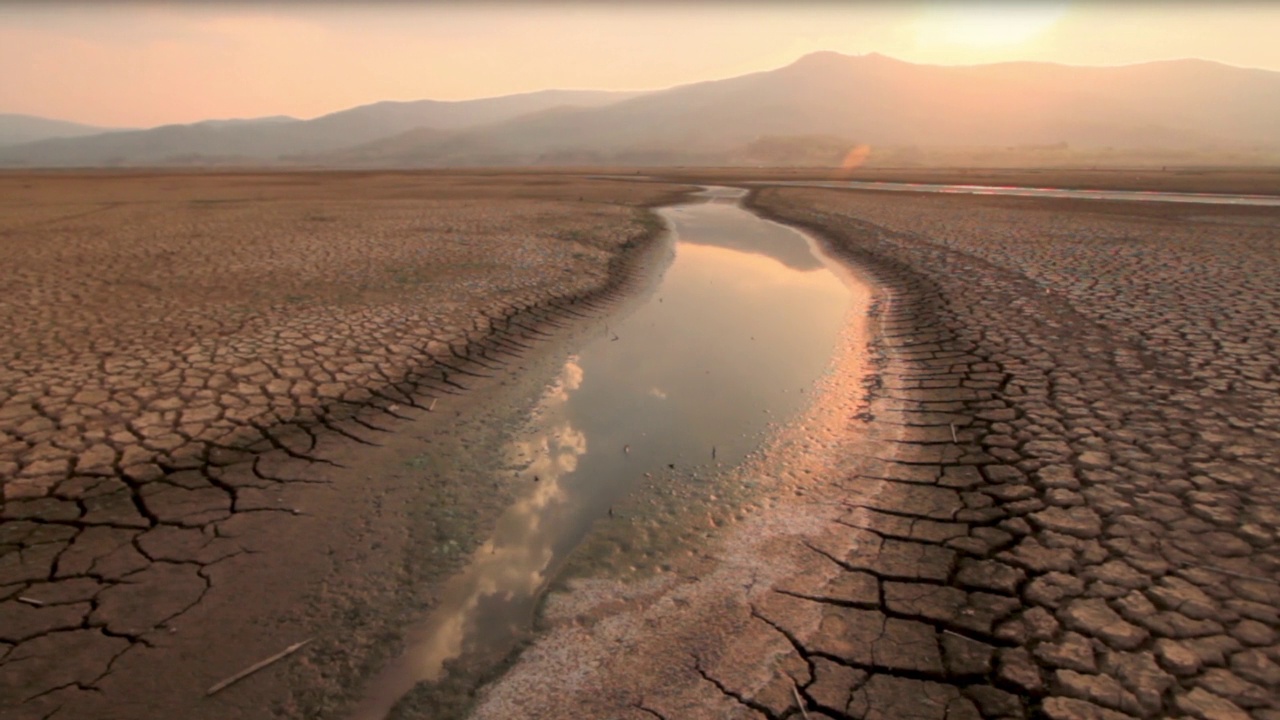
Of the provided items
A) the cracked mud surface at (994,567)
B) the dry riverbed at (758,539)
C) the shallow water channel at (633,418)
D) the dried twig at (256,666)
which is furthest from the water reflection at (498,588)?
the dried twig at (256,666)

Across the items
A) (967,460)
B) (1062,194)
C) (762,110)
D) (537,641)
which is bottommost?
(537,641)

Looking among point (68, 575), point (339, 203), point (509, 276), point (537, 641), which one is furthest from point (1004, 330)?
point (339, 203)

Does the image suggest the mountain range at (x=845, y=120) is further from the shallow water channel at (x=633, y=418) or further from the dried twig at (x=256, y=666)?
the dried twig at (x=256, y=666)

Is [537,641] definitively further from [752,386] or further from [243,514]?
[752,386]

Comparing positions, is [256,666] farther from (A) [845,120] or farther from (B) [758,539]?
(A) [845,120]

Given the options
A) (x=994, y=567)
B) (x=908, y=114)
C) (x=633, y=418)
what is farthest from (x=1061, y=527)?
(x=908, y=114)
